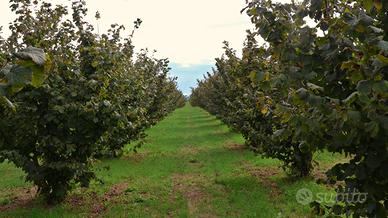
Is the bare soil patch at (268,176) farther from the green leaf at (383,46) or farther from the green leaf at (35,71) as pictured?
the green leaf at (35,71)

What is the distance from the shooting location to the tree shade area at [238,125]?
9.99 feet

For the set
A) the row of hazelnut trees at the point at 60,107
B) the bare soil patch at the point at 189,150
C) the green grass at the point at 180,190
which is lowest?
the green grass at the point at 180,190

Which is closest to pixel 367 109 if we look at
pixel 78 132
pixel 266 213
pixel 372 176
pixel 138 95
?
pixel 372 176

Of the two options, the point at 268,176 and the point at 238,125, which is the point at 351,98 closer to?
the point at 268,176

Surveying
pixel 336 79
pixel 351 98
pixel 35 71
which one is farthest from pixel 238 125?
pixel 35 71

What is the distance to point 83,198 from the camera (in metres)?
9.80

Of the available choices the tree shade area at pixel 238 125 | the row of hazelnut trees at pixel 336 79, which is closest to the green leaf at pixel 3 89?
the tree shade area at pixel 238 125

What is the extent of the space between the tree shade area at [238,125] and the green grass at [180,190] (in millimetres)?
44

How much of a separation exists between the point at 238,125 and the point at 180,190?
233 inches

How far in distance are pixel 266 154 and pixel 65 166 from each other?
462 cm

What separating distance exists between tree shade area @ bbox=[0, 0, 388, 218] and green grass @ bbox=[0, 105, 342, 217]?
0.04m

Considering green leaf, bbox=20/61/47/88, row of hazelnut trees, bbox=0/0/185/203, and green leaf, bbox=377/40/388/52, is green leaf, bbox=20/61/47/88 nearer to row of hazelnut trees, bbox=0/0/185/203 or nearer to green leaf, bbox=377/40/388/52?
green leaf, bbox=377/40/388/52

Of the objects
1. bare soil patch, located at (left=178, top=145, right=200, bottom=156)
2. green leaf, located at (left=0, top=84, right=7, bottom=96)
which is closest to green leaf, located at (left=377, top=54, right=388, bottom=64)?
green leaf, located at (left=0, top=84, right=7, bottom=96)

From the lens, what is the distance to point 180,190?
10.4 metres
